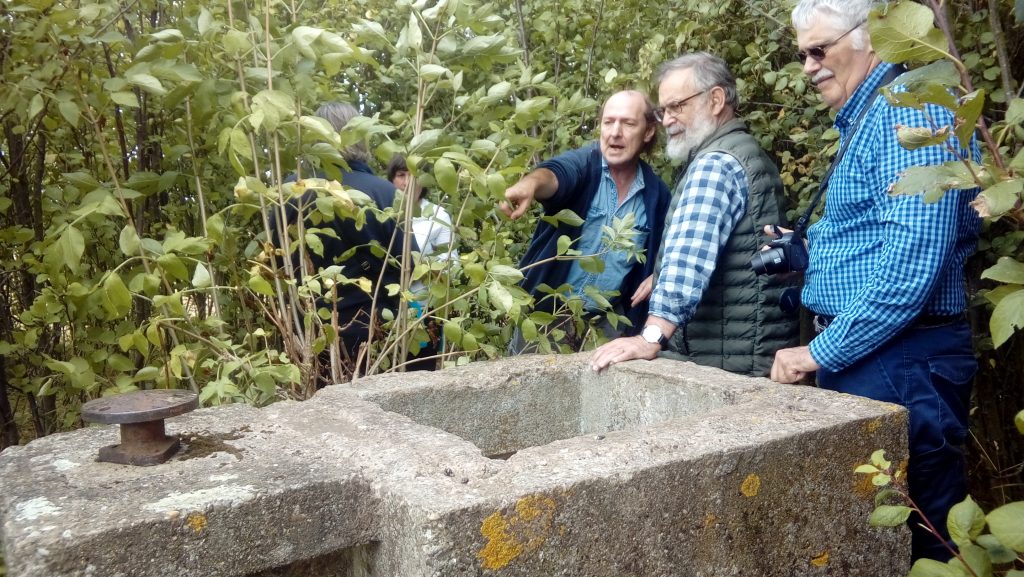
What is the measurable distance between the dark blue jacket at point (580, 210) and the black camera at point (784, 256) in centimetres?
86

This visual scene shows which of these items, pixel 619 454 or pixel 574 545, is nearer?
pixel 574 545

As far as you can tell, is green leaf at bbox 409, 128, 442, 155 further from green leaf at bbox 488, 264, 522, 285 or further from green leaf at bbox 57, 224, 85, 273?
green leaf at bbox 57, 224, 85, 273

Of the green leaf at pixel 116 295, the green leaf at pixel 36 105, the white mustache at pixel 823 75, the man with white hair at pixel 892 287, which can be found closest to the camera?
the green leaf at pixel 116 295

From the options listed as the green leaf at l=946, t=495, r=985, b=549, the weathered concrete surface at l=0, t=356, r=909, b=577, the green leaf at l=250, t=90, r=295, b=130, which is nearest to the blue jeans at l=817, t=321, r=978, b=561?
the weathered concrete surface at l=0, t=356, r=909, b=577

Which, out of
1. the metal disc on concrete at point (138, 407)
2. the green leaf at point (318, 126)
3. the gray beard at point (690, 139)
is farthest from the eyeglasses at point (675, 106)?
the metal disc on concrete at point (138, 407)

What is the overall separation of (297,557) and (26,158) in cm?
257

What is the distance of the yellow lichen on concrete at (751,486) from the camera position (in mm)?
1584

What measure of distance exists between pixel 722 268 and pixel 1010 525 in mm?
1486

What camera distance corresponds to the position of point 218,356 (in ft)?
7.17

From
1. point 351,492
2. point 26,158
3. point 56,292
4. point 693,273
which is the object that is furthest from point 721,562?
point 26,158

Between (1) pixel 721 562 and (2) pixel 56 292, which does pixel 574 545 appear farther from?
(2) pixel 56 292

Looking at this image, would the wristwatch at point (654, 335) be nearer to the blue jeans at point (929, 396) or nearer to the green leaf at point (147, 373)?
the blue jeans at point (929, 396)

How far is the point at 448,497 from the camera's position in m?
1.33

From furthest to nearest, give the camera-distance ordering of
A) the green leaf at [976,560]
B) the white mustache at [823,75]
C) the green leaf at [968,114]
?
1. the white mustache at [823,75]
2. the green leaf at [976,560]
3. the green leaf at [968,114]
